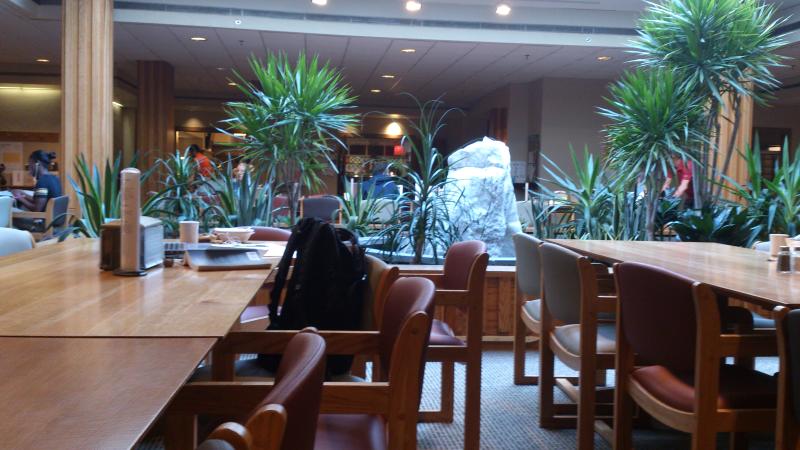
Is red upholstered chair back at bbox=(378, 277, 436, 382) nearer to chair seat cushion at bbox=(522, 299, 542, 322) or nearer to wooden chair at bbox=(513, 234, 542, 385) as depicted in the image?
wooden chair at bbox=(513, 234, 542, 385)

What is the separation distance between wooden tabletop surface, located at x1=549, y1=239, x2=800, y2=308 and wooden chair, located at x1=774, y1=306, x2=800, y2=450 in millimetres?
81

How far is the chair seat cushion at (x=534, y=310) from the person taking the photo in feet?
11.0

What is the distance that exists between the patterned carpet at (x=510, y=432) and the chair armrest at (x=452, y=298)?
0.62m

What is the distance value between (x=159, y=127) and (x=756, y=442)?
10882mm

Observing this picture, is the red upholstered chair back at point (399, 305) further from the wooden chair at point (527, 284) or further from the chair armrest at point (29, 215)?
the chair armrest at point (29, 215)

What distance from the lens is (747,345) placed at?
6.56 feet

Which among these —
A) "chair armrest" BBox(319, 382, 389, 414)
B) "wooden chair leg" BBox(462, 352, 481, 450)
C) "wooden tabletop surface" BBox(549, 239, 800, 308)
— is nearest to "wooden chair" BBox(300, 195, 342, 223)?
"wooden tabletop surface" BBox(549, 239, 800, 308)

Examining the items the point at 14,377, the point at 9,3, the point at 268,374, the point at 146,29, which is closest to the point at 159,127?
the point at 146,29

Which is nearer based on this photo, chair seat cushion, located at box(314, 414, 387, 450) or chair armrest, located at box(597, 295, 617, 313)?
chair seat cushion, located at box(314, 414, 387, 450)

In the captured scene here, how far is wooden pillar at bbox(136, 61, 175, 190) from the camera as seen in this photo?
11891mm

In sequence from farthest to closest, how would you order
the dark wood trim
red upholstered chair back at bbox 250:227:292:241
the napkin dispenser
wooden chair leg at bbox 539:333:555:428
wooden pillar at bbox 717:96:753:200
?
the dark wood trim, wooden pillar at bbox 717:96:753:200, red upholstered chair back at bbox 250:227:292:241, wooden chair leg at bbox 539:333:555:428, the napkin dispenser

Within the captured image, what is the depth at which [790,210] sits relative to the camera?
509 centimetres

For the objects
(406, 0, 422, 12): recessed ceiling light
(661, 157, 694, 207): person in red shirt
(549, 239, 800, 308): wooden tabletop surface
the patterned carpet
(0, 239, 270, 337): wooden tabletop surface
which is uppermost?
(406, 0, 422, 12): recessed ceiling light

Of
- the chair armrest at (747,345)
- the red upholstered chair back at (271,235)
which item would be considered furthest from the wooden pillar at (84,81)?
the chair armrest at (747,345)
